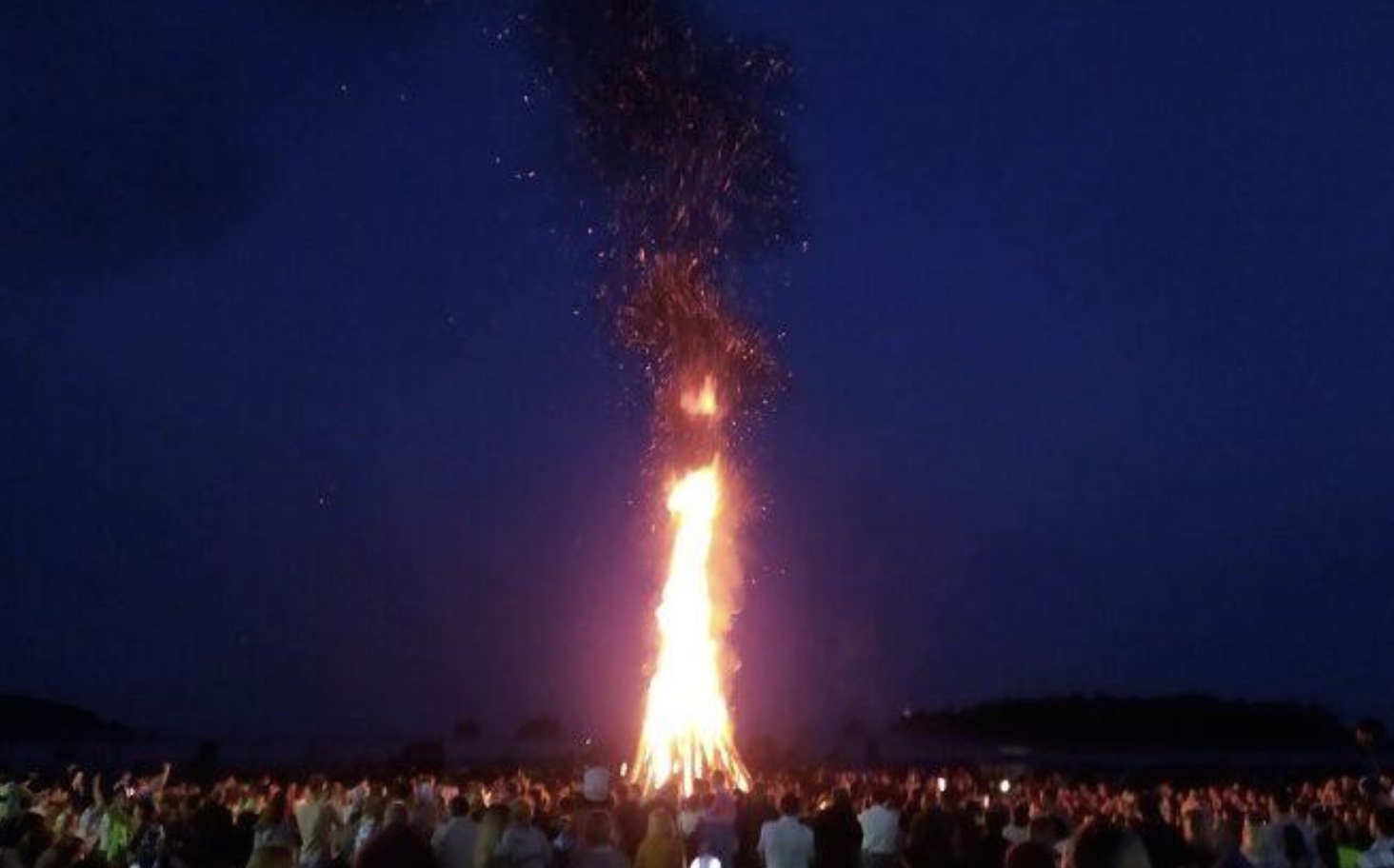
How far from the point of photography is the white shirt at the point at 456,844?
1167 centimetres

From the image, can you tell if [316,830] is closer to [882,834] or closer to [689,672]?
[882,834]

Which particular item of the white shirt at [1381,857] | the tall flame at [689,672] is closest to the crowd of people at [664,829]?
the white shirt at [1381,857]

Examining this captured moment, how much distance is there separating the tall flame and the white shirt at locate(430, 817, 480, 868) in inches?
414

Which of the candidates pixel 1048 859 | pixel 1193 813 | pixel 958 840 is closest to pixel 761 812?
pixel 958 840

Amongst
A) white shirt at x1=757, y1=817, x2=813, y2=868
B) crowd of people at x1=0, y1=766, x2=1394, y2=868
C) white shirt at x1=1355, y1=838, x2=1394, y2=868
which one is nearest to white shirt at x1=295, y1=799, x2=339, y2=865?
crowd of people at x1=0, y1=766, x2=1394, y2=868

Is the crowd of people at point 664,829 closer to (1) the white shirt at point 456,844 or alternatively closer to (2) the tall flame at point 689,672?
(1) the white shirt at point 456,844

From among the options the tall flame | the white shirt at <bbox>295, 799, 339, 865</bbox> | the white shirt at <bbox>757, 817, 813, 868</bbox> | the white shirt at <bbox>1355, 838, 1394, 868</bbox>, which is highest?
the tall flame

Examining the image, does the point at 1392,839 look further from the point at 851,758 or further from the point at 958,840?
the point at 851,758

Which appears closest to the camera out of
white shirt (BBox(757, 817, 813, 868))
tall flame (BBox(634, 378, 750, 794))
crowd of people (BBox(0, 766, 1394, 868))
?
crowd of people (BBox(0, 766, 1394, 868))

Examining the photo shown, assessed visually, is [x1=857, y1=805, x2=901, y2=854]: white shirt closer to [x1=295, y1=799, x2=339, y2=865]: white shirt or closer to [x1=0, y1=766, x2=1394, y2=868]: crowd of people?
[x1=0, y1=766, x2=1394, y2=868]: crowd of people

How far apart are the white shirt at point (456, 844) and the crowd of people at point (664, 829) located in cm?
1

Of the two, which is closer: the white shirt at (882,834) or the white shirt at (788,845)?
the white shirt at (788,845)

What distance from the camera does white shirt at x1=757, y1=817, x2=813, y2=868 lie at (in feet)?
42.2

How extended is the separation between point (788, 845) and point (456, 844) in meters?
2.92
